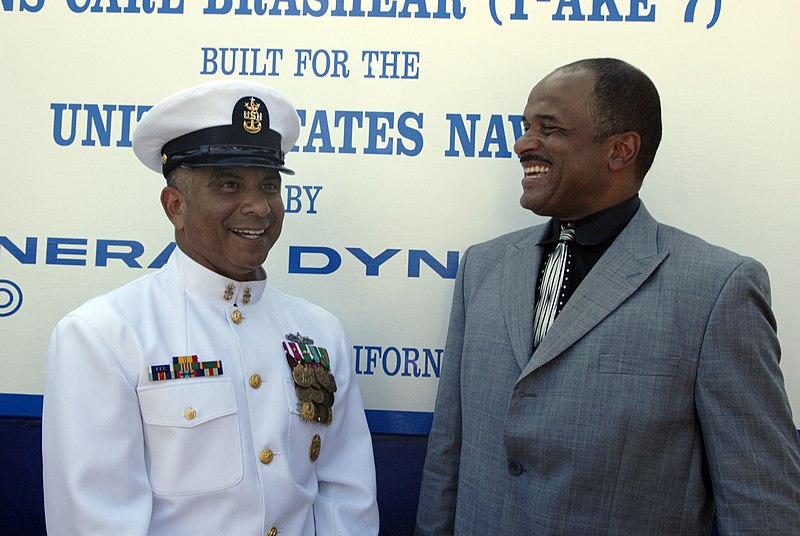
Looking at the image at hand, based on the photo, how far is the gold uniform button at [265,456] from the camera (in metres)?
1.64

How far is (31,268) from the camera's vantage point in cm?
221

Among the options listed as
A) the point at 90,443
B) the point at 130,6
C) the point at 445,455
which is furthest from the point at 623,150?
the point at 130,6

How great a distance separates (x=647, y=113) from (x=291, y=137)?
88cm

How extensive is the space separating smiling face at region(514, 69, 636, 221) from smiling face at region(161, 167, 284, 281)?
637 millimetres

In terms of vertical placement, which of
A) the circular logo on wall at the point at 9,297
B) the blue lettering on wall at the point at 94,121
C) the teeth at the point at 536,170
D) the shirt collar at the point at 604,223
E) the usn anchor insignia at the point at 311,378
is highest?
the blue lettering on wall at the point at 94,121

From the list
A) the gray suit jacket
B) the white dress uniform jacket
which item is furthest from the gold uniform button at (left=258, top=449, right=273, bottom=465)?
the gray suit jacket

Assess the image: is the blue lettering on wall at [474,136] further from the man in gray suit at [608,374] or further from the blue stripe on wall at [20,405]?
the blue stripe on wall at [20,405]

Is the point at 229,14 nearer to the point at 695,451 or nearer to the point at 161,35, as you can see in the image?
the point at 161,35

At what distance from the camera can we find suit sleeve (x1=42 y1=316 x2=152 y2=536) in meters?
1.46

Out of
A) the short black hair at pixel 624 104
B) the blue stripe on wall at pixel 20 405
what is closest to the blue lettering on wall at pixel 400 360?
the short black hair at pixel 624 104

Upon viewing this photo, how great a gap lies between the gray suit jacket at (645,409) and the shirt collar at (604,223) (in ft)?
0.16

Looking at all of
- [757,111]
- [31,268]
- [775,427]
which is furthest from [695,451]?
[31,268]

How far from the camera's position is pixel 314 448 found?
1.77 m

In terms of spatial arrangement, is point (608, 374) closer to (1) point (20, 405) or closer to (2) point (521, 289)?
(2) point (521, 289)
